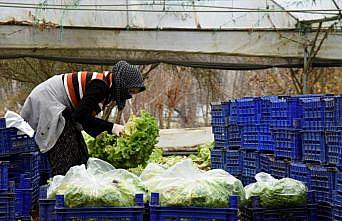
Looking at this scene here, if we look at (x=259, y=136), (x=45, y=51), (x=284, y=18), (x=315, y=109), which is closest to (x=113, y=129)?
(x=259, y=136)

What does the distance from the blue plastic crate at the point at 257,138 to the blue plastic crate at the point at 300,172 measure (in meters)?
0.66

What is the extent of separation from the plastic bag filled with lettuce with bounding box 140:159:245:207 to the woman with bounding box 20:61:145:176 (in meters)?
1.40

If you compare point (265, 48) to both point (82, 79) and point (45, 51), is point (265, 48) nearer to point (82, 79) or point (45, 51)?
point (45, 51)

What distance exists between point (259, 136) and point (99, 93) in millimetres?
1625

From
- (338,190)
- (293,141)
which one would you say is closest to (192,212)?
(338,190)

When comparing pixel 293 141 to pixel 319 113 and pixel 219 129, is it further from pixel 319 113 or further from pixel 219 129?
pixel 219 129

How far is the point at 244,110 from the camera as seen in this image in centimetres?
731

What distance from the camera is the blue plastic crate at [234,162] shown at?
7480mm

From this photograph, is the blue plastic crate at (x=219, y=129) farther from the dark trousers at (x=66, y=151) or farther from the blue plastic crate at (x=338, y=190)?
the blue plastic crate at (x=338, y=190)

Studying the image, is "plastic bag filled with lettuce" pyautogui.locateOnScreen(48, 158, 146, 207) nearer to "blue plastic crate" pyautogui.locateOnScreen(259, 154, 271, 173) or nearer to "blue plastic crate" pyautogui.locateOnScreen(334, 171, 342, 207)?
"blue plastic crate" pyautogui.locateOnScreen(334, 171, 342, 207)

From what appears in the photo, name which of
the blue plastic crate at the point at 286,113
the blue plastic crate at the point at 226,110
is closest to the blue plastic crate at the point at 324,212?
the blue plastic crate at the point at 286,113

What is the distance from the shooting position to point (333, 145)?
17.7ft

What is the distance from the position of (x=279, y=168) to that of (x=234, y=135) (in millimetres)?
1223

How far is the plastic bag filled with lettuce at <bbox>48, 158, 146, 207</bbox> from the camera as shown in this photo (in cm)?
480
